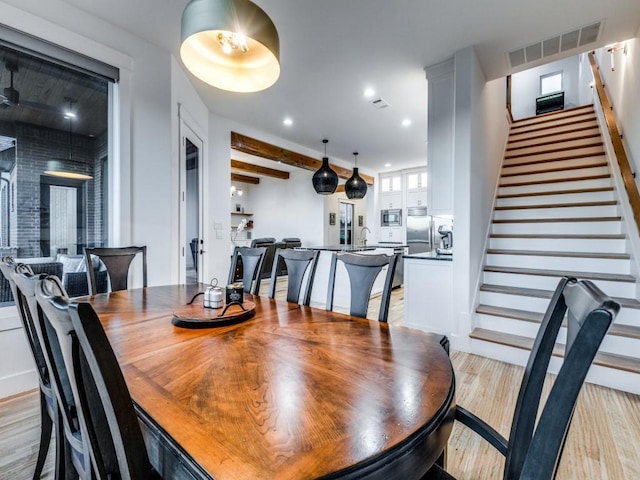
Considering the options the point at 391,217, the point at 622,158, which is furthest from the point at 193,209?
the point at 391,217

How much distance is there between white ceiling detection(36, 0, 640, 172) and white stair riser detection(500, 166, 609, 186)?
156 centimetres

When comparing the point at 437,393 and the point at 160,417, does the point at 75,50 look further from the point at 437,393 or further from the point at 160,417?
the point at 437,393

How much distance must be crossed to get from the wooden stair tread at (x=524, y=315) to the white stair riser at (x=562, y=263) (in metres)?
0.58

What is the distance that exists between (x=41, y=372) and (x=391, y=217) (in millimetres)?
7880

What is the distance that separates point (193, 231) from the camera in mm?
4191

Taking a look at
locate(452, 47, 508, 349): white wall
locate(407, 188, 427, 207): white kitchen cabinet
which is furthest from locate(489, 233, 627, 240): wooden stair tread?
locate(407, 188, 427, 207): white kitchen cabinet

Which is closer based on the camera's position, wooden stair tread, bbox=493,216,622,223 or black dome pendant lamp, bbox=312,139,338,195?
wooden stair tread, bbox=493,216,622,223

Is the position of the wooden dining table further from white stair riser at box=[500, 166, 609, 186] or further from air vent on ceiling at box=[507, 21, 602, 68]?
white stair riser at box=[500, 166, 609, 186]

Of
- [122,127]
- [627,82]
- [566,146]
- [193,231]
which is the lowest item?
[193,231]

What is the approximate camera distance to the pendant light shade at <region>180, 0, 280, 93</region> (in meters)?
1.25

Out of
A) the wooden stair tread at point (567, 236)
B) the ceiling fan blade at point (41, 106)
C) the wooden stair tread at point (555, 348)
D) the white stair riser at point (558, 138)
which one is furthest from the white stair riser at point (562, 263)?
the ceiling fan blade at point (41, 106)

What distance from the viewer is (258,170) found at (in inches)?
329

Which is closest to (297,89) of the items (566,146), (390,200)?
(566,146)

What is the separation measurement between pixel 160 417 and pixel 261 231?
377 inches
